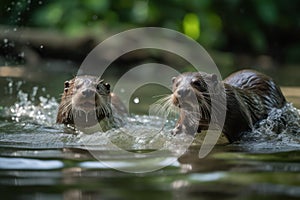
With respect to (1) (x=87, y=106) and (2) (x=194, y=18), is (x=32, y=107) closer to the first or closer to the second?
(1) (x=87, y=106)

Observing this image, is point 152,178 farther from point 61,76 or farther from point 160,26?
point 160,26

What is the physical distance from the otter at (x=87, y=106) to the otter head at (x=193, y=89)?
Result: 47 cm

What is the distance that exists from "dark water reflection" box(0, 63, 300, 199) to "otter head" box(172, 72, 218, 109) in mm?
268

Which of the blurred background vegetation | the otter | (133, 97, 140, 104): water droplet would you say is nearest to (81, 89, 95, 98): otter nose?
the otter

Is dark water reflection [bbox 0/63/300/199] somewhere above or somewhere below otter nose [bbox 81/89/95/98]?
below

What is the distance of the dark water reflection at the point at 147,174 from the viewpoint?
233cm

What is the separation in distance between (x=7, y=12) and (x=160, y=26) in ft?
6.84

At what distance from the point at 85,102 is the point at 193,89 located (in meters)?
0.63

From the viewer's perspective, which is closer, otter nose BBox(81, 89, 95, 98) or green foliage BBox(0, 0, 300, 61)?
otter nose BBox(81, 89, 95, 98)

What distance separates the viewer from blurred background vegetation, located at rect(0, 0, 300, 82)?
963cm

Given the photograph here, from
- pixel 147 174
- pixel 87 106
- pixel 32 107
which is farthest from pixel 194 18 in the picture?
pixel 147 174

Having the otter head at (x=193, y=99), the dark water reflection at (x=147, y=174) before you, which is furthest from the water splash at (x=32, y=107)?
the otter head at (x=193, y=99)

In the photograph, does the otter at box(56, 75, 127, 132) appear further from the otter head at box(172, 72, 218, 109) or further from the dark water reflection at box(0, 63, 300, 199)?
the otter head at box(172, 72, 218, 109)

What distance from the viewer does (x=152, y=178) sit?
2.59 meters
